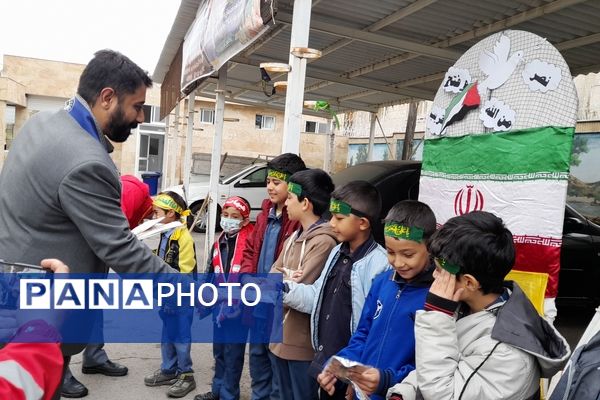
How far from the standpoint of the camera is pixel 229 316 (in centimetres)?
327

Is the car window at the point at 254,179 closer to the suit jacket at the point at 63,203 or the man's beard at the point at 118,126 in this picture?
the man's beard at the point at 118,126

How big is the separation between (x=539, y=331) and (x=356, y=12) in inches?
165

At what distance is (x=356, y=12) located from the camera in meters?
5.06

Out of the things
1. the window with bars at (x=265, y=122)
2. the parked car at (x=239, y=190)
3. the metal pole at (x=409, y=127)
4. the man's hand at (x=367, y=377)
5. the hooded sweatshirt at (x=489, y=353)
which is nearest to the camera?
the hooded sweatshirt at (x=489, y=353)

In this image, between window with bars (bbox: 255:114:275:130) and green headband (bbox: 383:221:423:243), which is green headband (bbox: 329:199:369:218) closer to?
green headband (bbox: 383:221:423:243)

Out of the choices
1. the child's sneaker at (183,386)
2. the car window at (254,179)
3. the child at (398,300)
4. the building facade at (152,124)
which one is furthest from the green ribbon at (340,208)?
the building facade at (152,124)

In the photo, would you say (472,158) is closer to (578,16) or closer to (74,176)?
(74,176)

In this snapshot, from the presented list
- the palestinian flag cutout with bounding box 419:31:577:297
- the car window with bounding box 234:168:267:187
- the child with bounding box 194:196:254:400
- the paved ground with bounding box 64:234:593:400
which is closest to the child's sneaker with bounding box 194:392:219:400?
the child with bounding box 194:196:254:400

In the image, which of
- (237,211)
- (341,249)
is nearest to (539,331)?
(341,249)

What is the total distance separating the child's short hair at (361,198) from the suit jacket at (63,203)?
1.02 metres

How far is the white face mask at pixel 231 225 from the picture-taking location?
3.58 meters

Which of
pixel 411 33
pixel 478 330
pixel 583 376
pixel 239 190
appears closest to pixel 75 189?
pixel 478 330

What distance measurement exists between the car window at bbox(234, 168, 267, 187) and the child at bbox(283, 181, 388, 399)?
→ 905 centimetres

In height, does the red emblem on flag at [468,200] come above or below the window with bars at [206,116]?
below
